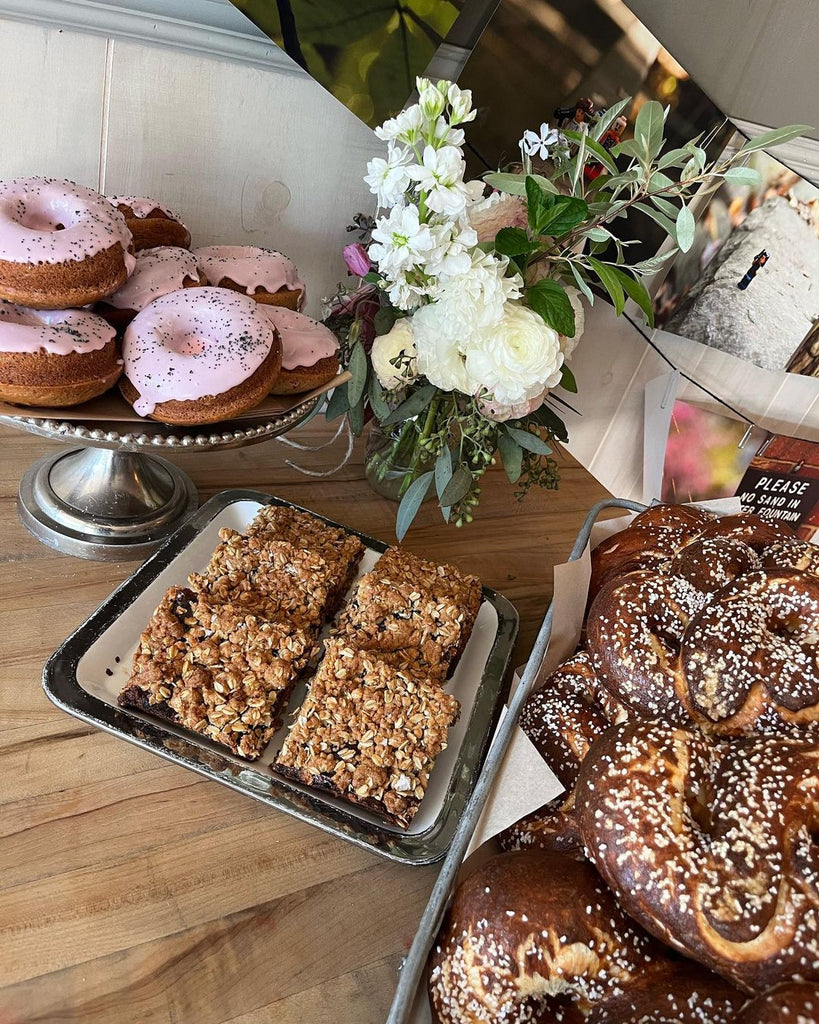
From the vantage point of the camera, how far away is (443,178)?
2.71ft

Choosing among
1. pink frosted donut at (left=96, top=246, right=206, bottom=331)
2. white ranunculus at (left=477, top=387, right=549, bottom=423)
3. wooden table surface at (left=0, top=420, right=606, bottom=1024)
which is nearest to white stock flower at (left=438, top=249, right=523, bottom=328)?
white ranunculus at (left=477, top=387, right=549, bottom=423)

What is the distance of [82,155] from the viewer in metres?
1.07

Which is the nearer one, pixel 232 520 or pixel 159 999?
pixel 159 999

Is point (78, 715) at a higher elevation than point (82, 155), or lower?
lower

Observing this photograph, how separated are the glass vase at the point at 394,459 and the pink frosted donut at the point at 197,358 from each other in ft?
0.88

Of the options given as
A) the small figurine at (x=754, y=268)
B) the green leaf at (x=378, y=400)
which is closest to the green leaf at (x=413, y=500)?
the green leaf at (x=378, y=400)

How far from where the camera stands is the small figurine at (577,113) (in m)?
1.20

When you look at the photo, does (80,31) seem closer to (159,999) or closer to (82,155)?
(82,155)

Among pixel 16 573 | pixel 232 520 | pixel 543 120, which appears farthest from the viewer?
pixel 543 120

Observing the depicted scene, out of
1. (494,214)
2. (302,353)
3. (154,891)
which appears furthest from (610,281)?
(154,891)

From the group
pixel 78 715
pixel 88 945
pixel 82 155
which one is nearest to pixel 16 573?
pixel 78 715

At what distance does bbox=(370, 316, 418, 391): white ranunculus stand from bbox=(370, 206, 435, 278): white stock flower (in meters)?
0.10

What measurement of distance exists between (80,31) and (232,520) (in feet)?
2.16

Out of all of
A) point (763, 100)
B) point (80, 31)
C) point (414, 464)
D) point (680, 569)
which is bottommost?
point (414, 464)
